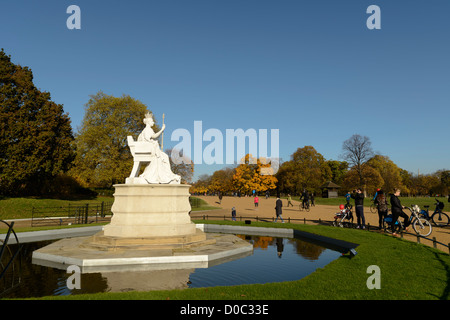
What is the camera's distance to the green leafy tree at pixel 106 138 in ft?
135

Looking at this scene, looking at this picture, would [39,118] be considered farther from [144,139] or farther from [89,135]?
[144,139]

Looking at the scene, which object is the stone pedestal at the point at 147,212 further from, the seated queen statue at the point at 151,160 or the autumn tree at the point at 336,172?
the autumn tree at the point at 336,172

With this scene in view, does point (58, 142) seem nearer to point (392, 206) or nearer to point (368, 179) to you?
point (392, 206)

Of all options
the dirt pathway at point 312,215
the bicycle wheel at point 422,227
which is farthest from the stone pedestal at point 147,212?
the bicycle wheel at point 422,227

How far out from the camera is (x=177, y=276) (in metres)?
8.75

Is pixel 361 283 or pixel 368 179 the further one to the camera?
pixel 368 179

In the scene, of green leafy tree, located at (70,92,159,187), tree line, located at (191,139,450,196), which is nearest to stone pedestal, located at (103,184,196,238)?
green leafy tree, located at (70,92,159,187)

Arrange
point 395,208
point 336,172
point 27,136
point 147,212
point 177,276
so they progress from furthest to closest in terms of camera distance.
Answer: point 336,172 < point 27,136 < point 395,208 < point 147,212 < point 177,276

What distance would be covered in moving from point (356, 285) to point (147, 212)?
8855mm

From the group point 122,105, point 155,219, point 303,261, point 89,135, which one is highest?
point 122,105

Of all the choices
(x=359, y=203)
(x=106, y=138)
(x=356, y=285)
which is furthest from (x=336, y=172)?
(x=356, y=285)
